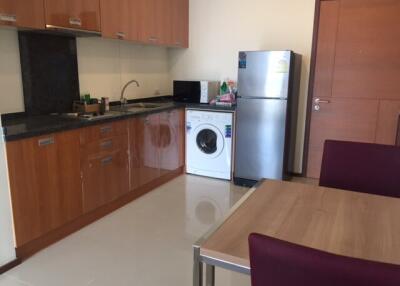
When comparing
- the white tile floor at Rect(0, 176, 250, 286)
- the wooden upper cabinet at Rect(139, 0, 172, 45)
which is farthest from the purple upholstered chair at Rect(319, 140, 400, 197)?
the wooden upper cabinet at Rect(139, 0, 172, 45)

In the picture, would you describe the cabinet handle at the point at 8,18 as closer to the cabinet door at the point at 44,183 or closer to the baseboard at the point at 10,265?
the cabinet door at the point at 44,183

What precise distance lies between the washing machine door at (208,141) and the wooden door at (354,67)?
108 centimetres

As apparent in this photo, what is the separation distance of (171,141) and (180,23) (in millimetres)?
1489

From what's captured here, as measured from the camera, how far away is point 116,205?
3.15 metres

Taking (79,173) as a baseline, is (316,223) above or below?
above

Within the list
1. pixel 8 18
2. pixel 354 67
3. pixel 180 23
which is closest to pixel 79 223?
pixel 8 18

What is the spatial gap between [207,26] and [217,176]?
187 centimetres

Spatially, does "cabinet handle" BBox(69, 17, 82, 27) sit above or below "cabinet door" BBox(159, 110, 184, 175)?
above

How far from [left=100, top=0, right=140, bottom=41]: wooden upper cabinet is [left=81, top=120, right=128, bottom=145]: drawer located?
2.70 feet

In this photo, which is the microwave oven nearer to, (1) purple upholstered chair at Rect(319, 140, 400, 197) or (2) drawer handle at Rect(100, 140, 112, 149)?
(2) drawer handle at Rect(100, 140, 112, 149)

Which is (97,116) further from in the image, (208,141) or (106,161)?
(208,141)

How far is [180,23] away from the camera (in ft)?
13.7

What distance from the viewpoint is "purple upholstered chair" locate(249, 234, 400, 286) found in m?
0.60

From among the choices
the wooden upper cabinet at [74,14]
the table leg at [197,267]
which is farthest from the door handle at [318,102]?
the table leg at [197,267]
